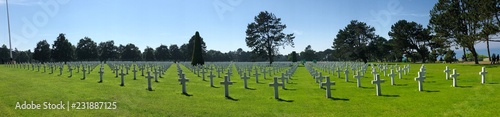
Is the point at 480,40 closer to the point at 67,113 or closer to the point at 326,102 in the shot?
the point at 326,102

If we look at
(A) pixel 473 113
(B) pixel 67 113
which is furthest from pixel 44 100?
(A) pixel 473 113

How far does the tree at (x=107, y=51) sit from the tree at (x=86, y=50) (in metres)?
2.91

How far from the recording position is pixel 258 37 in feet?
211

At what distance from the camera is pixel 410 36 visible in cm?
6731

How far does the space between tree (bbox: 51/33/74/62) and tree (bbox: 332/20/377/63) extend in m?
58.6

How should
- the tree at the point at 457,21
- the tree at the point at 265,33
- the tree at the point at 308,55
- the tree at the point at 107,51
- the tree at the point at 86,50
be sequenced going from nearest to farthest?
the tree at the point at 457,21 < the tree at the point at 265,33 < the tree at the point at 86,50 < the tree at the point at 107,51 < the tree at the point at 308,55

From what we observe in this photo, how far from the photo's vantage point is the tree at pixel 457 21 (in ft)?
122

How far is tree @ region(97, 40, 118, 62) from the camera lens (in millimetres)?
102650

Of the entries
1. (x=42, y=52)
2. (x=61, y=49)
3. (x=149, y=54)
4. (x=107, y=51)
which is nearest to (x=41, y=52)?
(x=42, y=52)

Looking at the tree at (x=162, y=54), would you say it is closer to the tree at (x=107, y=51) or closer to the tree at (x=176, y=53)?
the tree at (x=176, y=53)

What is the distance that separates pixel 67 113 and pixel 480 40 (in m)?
38.4

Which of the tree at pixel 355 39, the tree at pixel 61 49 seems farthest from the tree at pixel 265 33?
the tree at pixel 61 49

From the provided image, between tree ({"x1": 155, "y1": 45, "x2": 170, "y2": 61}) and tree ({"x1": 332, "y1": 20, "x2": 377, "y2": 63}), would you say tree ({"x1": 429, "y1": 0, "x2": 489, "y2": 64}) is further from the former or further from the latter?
tree ({"x1": 155, "y1": 45, "x2": 170, "y2": 61})

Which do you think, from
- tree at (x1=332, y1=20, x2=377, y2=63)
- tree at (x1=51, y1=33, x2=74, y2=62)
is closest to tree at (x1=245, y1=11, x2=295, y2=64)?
tree at (x1=332, y1=20, x2=377, y2=63)
